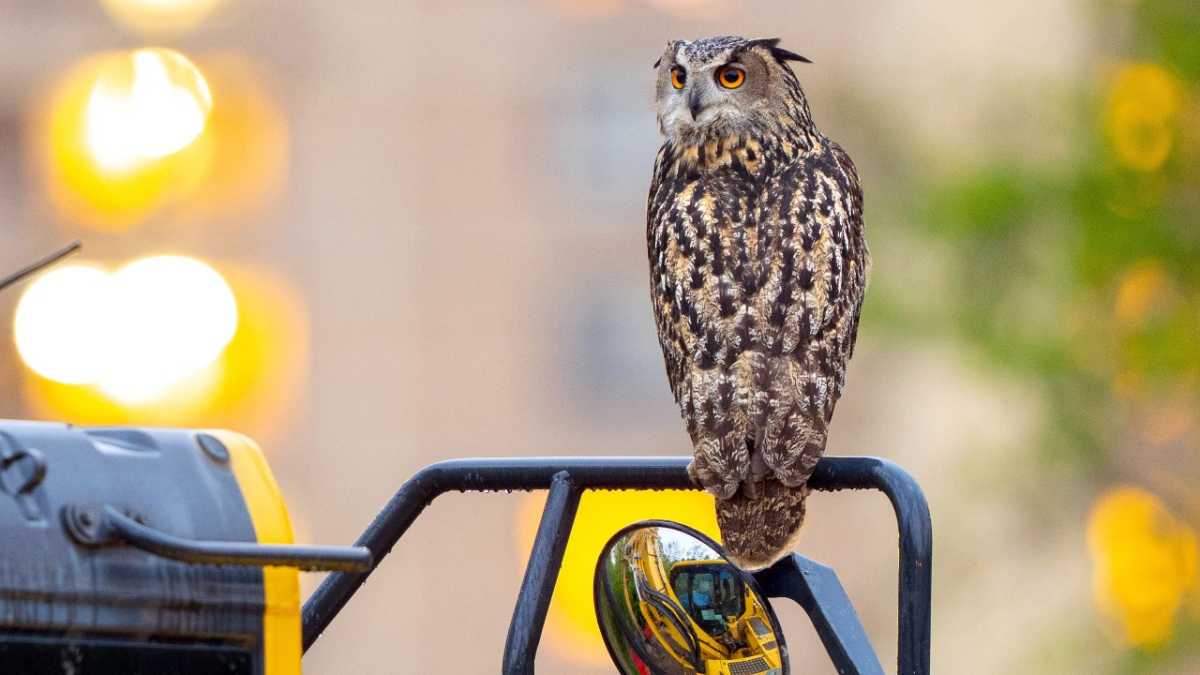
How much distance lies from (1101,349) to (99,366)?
16.5 meters

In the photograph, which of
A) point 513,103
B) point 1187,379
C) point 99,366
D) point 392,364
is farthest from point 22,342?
point 1187,379

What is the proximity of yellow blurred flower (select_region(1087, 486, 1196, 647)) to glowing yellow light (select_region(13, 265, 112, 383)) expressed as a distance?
14281 mm

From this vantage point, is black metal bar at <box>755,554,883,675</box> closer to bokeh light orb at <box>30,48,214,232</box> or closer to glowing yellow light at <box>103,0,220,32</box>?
bokeh light orb at <box>30,48,214,232</box>

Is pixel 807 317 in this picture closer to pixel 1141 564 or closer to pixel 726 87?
pixel 726 87

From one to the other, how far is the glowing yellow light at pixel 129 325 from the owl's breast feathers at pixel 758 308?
21.7 meters

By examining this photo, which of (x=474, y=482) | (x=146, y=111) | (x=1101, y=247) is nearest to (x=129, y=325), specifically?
(x=146, y=111)

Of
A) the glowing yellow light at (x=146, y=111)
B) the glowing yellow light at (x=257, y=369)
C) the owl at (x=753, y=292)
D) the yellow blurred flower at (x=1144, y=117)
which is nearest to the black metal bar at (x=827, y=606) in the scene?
the owl at (x=753, y=292)

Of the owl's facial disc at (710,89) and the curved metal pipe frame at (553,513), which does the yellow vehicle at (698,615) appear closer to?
the curved metal pipe frame at (553,513)

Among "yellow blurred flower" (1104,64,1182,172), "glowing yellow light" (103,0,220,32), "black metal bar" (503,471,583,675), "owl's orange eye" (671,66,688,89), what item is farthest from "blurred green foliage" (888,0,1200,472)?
"glowing yellow light" (103,0,220,32)

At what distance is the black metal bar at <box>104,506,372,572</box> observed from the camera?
4.93ft

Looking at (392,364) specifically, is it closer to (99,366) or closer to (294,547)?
(99,366)

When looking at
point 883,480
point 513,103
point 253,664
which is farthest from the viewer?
point 513,103

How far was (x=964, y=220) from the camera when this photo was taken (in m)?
13.3

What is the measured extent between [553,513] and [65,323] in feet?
84.2
